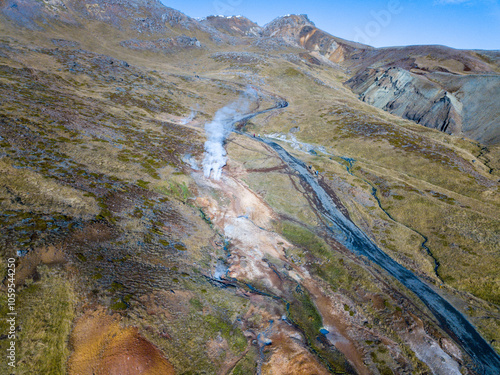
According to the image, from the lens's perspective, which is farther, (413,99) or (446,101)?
(413,99)

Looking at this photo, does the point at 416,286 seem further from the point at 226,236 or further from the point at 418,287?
the point at 226,236

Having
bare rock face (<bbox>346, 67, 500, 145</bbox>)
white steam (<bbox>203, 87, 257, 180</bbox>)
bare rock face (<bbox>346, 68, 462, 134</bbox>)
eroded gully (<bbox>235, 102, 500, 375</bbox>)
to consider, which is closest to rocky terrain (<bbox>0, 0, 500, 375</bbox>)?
eroded gully (<bbox>235, 102, 500, 375</bbox>)

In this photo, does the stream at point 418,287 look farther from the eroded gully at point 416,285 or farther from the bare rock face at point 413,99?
the bare rock face at point 413,99

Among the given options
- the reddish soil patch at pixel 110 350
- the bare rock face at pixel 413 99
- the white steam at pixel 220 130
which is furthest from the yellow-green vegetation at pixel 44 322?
the bare rock face at pixel 413 99

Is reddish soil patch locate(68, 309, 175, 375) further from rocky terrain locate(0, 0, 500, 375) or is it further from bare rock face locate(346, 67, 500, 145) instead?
bare rock face locate(346, 67, 500, 145)

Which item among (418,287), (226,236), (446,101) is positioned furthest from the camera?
(446,101)

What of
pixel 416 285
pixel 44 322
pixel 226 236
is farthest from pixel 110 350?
pixel 416 285
